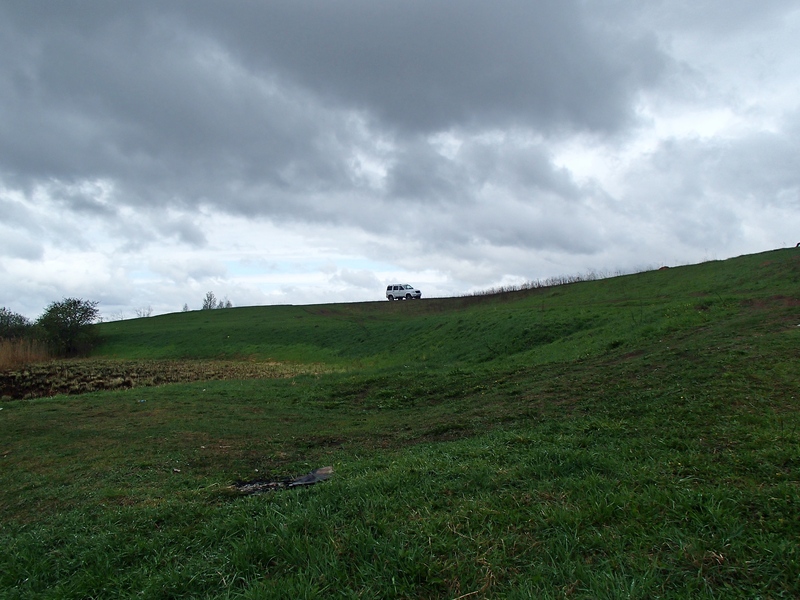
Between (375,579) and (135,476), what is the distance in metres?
4.89

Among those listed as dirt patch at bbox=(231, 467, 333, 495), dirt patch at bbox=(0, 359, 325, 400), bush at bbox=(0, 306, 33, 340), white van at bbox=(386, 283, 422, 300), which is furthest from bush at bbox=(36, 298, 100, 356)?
dirt patch at bbox=(231, 467, 333, 495)

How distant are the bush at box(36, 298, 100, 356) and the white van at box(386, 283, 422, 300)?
104 ft

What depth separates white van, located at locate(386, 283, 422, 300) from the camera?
6250 centimetres

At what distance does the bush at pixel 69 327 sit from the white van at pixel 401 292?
3155 centimetres

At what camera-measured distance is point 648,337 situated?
17.5m

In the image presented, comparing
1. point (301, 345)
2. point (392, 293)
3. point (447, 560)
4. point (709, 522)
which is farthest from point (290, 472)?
point (392, 293)

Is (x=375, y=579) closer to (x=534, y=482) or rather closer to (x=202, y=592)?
(x=202, y=592)

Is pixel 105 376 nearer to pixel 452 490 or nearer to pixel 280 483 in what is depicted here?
pixel 280 483

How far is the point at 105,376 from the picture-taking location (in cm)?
2920

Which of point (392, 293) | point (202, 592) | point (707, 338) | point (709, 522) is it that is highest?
point (392, 293)

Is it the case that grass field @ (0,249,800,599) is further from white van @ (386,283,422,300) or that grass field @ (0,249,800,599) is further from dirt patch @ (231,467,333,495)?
white van @ (386,283,422,300)

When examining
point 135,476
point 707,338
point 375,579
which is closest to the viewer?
point 375,579

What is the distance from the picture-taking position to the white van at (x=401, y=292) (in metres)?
62.5

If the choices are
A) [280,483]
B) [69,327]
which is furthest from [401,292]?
[280,483]
